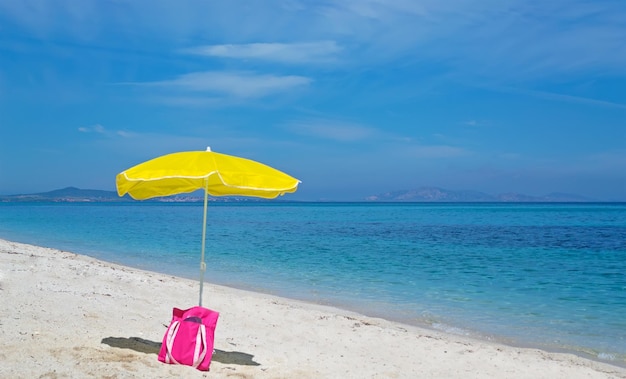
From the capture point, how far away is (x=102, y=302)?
29.6ft

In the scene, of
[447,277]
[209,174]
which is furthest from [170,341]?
[447,277]

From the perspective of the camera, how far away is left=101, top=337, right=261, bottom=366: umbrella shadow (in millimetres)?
6500

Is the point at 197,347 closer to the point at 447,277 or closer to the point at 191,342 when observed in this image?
the point at 191,342

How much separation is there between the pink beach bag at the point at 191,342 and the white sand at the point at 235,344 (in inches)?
5.2

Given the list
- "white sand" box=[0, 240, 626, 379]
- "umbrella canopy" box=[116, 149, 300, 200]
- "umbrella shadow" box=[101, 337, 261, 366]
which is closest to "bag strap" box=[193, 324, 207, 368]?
"white sand" box=[0, 240, 626, 379]

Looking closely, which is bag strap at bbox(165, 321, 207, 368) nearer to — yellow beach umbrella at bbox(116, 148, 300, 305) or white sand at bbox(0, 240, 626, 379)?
white sand at bbox(0, 240, 626, 379)

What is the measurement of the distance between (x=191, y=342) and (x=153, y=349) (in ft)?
2.64

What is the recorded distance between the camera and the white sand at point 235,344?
5.87 meters

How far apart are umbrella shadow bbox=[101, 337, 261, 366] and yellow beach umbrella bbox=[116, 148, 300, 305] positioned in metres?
1.61

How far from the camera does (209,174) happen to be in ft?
18.6

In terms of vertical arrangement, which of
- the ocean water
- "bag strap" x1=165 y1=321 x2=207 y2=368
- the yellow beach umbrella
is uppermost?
the yellow beach umbrella

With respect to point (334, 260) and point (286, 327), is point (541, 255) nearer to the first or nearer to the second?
point (334, 260)

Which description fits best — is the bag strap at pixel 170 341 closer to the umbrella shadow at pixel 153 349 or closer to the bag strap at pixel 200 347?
the bag strap at pixel 200 347

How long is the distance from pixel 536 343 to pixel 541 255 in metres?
15.1
